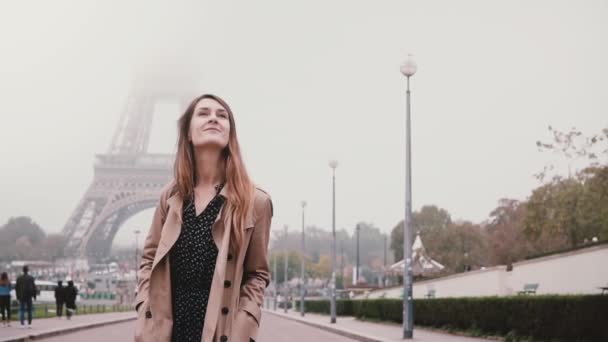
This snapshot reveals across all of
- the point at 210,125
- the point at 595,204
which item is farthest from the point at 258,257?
the point at 595,204

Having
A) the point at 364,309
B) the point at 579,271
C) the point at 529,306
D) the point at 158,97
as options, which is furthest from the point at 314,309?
the point at 158,97

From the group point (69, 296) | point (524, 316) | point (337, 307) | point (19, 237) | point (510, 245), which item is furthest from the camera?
point (19, 237)

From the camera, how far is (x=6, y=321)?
28234 mm

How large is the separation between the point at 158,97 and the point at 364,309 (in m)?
81.1

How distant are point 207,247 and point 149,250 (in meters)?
0.31

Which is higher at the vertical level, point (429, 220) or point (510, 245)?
point (429, 220)

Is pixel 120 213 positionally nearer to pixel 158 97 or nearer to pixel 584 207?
pixel 158 97

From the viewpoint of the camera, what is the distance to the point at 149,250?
4086mm

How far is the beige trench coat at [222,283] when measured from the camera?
380 centimetres

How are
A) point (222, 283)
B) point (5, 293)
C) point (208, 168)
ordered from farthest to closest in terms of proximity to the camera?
point (5, 293)
point (208, 168)
point (222, 283)

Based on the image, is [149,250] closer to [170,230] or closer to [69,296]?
[170,230]

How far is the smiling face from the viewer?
4059 millimetres

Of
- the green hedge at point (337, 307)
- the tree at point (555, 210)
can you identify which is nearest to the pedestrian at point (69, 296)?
the green hedge at point (337, 307)

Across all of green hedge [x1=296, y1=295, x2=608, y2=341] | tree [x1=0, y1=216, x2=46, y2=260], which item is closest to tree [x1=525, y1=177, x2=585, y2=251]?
green hedge [x1=296, y1=295, x2=608, y2=341]
